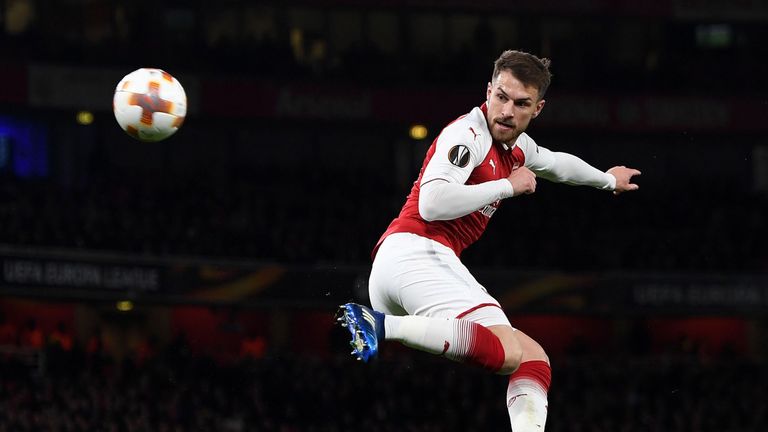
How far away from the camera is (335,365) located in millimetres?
22562

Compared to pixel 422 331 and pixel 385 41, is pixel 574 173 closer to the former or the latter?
pixel 422 331

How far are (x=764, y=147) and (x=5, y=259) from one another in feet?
67.6

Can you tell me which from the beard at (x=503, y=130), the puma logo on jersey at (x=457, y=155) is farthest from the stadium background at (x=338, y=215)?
the puma logo on jersey at (x=457, y=155)

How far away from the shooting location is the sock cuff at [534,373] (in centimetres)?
764

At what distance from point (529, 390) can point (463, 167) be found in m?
1.43

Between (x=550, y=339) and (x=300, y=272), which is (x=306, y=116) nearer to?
(x=300, y=272)

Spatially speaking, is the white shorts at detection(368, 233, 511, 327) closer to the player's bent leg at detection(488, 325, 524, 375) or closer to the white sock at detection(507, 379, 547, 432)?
the player's bent leg at detection(488, 325, 524, 375)

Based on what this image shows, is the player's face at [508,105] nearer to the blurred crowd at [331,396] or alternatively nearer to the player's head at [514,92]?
the player's head at [514,92]

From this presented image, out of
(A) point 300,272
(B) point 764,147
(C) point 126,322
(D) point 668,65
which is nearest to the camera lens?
(A) point 300,272

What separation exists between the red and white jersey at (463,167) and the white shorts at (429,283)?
120 mm

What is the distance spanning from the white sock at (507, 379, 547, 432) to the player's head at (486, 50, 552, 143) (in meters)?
1.59

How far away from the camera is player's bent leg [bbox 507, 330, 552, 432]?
7496mm

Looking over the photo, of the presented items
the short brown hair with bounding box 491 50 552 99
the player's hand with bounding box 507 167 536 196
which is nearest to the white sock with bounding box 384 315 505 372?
the player's hand with bounding box 507 167 536 196

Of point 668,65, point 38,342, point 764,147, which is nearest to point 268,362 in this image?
point 38,342
